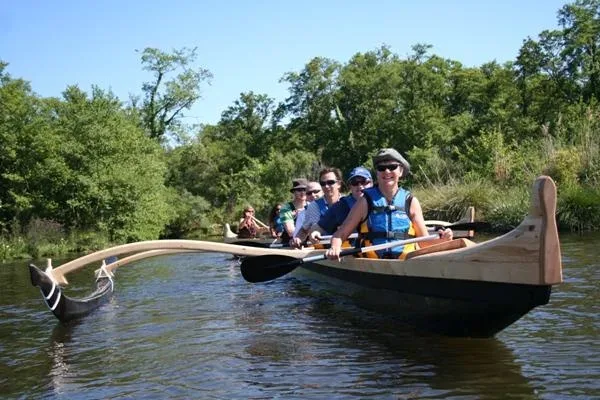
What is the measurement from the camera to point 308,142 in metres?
48.3

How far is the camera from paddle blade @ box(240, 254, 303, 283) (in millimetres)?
6078

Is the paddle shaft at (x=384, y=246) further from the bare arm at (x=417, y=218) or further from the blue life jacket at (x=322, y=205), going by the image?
the blue life jacket at (x=322, y=205)

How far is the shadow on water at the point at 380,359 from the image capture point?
3.98m

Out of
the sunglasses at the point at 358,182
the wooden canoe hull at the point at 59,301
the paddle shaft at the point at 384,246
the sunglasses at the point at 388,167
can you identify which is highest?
the sunglasses at the point at 388,167

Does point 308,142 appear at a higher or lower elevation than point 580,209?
higher

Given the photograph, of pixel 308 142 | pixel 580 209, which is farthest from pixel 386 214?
pixel 308 142

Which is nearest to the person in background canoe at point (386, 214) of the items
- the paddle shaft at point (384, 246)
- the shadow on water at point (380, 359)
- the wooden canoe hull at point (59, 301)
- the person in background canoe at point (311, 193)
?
the paddle shaft at point (384, 246)

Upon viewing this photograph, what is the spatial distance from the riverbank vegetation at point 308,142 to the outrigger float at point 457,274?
35.9ft

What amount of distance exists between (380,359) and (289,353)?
803 mm

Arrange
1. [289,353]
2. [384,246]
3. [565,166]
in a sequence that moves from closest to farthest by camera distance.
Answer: [289,353] → [384,246] → [565,166]

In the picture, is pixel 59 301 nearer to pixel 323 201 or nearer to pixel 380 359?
pixel 323 201

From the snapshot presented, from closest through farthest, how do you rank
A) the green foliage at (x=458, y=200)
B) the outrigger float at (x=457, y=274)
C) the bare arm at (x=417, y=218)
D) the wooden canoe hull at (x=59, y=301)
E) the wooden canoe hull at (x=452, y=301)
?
the outrigger float at (x=457, y=274)
the wooden canoe hull at (x=452, y=301)
the bare arm at (x=417, y=218)
the wooden canoe hull at (x=59, y=301)
the green foliage at (x=458, y=200)

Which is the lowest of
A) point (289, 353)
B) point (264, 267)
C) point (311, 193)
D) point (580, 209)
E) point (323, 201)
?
point (289, 353)

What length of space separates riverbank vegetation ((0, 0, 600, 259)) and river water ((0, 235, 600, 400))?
1022 centimetres
